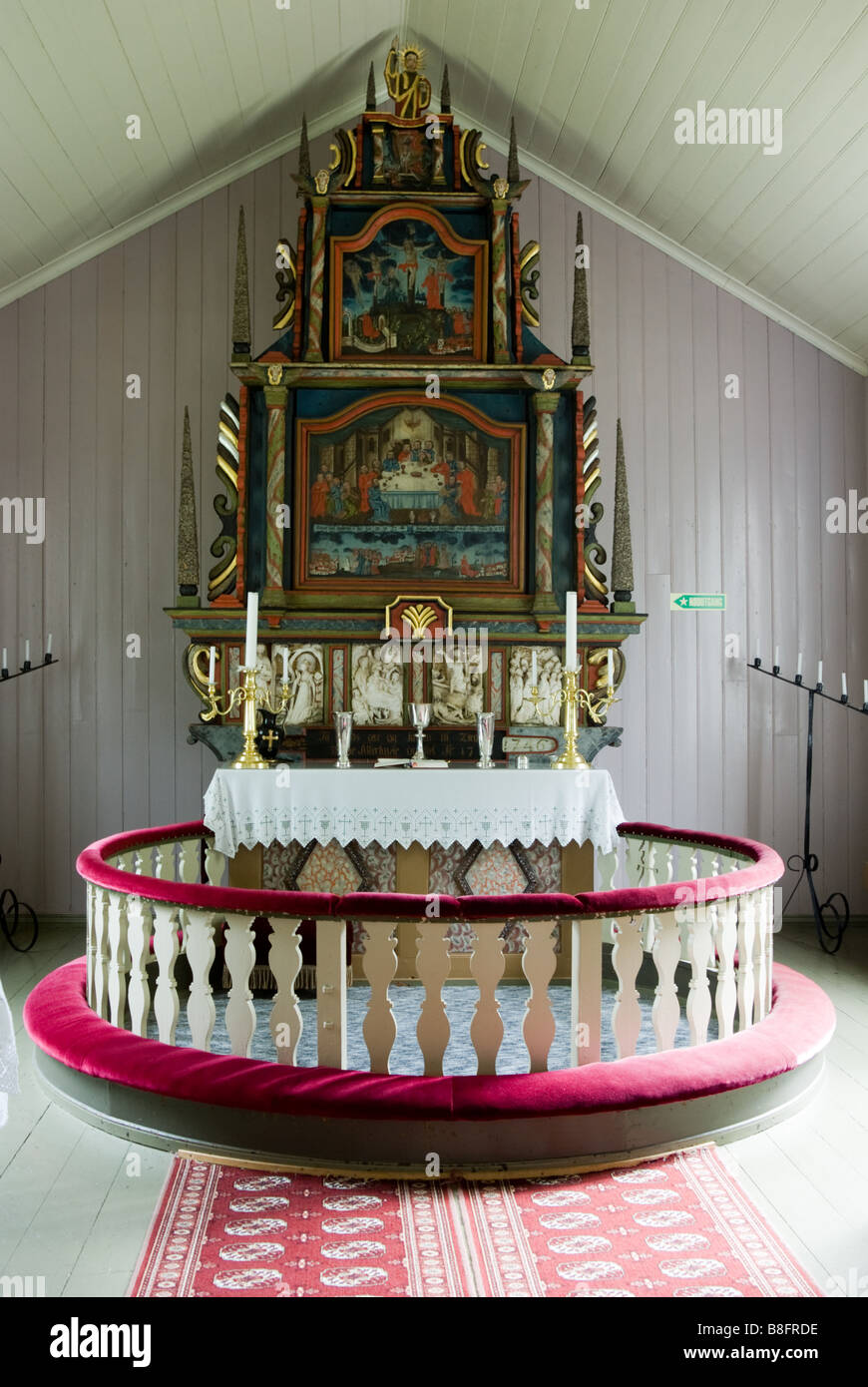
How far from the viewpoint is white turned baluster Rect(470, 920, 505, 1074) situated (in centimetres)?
373

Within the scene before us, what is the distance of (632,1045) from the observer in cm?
401

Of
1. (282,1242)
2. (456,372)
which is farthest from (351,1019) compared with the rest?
(456,372)

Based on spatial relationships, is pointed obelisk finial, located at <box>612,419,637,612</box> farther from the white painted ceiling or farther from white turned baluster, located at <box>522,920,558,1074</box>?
white turned baluster, located at <box>522,920,558,1074</box>

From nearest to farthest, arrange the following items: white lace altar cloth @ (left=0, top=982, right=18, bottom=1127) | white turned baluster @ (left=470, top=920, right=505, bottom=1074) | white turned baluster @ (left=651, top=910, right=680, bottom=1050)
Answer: white lace altar cloth @ (left=0, top=982, right=18, bottom=1127) → white turned baluster @ (left=470, top=920, right=505, bottom=1074) → white turned baluster @ (left=651, top=910, right=680, bottom=1050)

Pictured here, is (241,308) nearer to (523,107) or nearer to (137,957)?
(523,107)

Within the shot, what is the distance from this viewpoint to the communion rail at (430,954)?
12.4 ft

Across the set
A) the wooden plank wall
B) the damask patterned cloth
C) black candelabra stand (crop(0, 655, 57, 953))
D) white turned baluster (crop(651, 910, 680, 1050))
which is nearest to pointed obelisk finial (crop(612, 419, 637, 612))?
the wooden plank wall

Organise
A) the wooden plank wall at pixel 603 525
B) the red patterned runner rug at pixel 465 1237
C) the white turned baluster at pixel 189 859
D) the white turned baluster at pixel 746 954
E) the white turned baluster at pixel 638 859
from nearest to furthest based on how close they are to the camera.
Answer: the red patterned runner rug at pixel 465 1237 < the white turned baluster at pixel 746 954 < the white turned baluster at pixel 189 859 < the white turned baluster at pixel 638 859 < the wooden plank wall at pixel 603 525

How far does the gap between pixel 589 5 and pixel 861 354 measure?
3.05m

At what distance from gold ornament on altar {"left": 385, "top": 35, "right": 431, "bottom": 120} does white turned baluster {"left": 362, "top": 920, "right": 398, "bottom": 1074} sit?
5778 millimetres

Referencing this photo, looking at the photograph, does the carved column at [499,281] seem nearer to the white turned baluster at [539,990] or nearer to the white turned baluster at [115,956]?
the white turned baluster at [115,956]

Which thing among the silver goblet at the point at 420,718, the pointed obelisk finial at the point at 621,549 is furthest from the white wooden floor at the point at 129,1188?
the pointed obelisk finial at the point at 621,549

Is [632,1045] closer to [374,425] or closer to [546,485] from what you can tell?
[546,485]

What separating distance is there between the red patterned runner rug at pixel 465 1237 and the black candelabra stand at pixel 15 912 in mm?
3909
